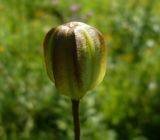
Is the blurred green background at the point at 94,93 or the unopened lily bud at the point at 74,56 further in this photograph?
the blurred green background at the point at 94,93

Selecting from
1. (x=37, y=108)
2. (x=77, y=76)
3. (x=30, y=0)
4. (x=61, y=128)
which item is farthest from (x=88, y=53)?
(x=30, y=0)

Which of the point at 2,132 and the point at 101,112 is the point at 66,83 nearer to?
the point at 2,132

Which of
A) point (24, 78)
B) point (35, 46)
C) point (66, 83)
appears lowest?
point (66, 83)

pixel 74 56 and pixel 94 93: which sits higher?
pixel 94 93

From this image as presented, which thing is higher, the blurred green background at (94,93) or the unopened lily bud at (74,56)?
the blurred green background at (94,93)

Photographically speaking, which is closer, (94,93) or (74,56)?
(74,56)
